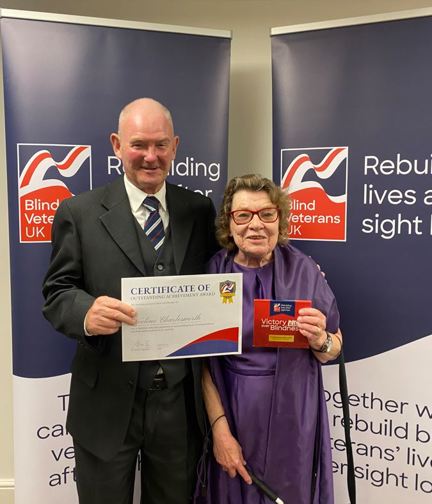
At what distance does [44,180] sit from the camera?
2.14 meters

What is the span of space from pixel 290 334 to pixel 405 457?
1.21 m

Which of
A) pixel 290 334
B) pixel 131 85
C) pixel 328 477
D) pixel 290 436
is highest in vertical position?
pixel 131 85

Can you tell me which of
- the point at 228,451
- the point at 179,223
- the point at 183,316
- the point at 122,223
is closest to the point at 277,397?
the point at 228,451

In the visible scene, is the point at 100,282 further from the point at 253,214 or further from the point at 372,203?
the point at 372,203

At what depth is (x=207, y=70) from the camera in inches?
88.9

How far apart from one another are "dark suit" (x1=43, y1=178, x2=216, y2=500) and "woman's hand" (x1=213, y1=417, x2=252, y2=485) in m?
0.10

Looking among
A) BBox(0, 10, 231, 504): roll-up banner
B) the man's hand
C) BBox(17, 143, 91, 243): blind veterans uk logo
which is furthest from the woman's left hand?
BBox(17, 143, 91, 243): blind veterans uk logo

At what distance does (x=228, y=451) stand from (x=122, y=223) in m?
0.88

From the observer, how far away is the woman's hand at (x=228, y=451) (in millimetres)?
1640

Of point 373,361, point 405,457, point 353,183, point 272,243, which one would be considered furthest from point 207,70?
point 405,457

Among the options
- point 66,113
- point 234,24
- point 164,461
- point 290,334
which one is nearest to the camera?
point 290,334

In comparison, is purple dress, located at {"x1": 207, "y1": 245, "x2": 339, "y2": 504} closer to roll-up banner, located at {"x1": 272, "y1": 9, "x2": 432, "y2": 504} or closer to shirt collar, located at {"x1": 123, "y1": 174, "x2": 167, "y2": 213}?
shirt collar, located at {"x1": 123, "y1": 174, "x2": 167, "y2": 213}

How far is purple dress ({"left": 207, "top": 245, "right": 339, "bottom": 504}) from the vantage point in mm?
1636

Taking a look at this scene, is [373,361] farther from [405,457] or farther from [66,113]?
[66,113]
